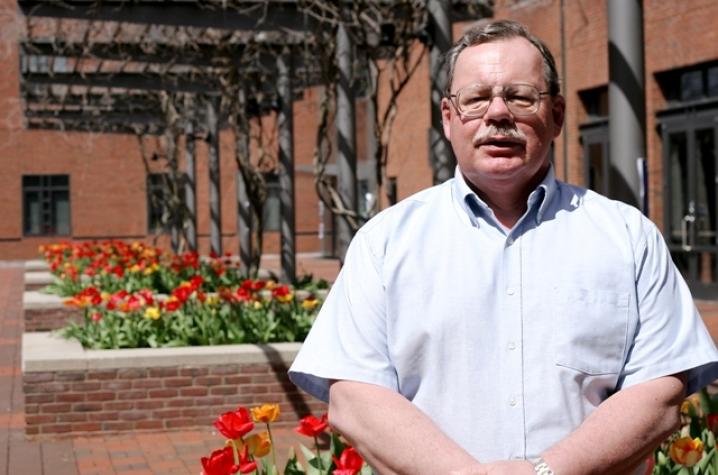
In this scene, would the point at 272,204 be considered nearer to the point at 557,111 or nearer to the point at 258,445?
the point at 258,445

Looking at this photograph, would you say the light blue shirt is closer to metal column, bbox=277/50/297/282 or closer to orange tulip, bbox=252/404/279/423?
orange tulip, bbox=252/404/279/423

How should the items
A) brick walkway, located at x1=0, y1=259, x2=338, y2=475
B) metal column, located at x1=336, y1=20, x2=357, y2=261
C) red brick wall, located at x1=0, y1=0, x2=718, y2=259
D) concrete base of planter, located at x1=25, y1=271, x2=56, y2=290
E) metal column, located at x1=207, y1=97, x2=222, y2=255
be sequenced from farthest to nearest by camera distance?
red brick wall, located at x1=0, y1=0, x2=718, y2=259 < metal column, located at x1=207, y1=97, x2=222, y2=255 < concrete base of planter, located at x1=25, y1=271, x2=56, y2=290 < metal column, located at x1=336, y1=20, x2=357, y2=261 < brick walkway, located at x1=0, y1=259, x2=338, y2=475

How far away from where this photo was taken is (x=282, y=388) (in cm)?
937

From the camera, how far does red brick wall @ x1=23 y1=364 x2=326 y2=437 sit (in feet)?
29.5

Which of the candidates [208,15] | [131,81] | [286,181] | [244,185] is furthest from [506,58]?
[131,81]

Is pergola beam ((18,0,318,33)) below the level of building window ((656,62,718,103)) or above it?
above

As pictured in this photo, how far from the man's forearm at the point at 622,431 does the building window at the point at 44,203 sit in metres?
43.1

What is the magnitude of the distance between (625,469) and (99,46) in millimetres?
17089

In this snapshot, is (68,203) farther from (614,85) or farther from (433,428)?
(433,428)

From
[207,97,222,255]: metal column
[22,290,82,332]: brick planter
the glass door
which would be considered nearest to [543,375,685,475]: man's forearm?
[22,290,82,332]: brick planter

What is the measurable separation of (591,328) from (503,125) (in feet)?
1.51

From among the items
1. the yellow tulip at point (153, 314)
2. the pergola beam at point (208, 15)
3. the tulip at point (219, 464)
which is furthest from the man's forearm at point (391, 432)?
the pergola beam at point (208, 15)

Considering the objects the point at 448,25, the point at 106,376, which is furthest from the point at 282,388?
the point at 448,25

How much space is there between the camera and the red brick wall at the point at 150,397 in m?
9.00
